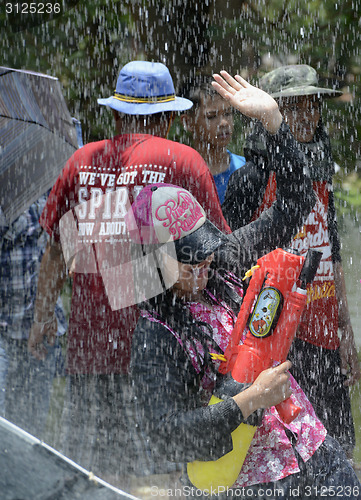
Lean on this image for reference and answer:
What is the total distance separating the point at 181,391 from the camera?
2107 millimetres

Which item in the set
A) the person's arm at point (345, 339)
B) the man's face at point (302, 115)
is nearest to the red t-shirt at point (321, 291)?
the person's arm at point (345, 339)

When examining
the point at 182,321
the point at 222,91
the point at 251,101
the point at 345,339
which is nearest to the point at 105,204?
the point at 222,91

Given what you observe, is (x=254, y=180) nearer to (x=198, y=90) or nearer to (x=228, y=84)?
(x=228, y=84)

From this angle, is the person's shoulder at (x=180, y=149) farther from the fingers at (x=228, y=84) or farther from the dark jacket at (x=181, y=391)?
the dark jacket at (x=181, y=391)

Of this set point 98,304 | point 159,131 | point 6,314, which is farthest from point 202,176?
point 6,314

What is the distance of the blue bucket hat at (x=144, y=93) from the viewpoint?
3.22 m

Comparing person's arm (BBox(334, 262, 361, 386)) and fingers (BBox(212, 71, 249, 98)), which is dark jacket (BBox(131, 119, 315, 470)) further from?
person's arm (BBox(334, 262, 361, 386))

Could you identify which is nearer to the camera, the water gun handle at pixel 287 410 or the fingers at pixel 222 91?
the water gun handle at pixel 287 410

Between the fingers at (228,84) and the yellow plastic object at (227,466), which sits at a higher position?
the fingers at (228,84)

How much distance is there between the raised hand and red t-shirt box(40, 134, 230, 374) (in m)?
0.45

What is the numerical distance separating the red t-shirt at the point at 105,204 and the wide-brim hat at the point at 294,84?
735 millimetres

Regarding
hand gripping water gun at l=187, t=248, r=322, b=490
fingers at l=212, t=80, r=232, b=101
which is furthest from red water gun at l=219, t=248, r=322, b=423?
fingers at l=212, t=80, r=232, b=101

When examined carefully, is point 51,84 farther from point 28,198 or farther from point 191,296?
point 191,296

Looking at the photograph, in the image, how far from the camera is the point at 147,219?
226 centimetres
